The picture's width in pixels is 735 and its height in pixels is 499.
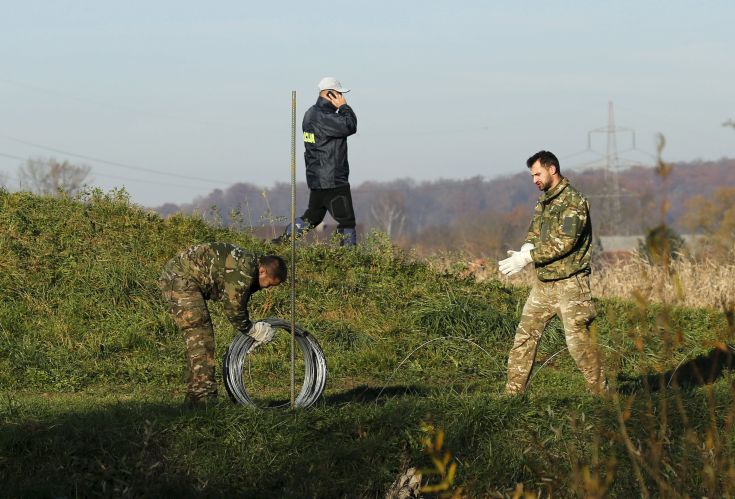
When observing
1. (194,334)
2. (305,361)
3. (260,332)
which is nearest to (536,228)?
(305,361)

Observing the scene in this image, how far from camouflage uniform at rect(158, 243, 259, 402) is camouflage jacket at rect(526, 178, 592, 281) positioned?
2399 millimetres

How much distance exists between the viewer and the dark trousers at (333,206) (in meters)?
15.8

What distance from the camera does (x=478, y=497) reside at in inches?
295

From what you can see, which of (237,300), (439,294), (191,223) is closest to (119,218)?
(191,223)

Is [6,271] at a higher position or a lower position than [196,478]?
higher

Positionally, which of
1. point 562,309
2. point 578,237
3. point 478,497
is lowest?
point 478,497

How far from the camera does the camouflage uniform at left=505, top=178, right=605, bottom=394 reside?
355 inches

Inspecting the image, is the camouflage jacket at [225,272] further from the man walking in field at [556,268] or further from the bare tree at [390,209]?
the bare tree at [390,209]

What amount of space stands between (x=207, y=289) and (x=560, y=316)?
2.97 meters

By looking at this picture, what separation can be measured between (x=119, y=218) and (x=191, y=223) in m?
1.03

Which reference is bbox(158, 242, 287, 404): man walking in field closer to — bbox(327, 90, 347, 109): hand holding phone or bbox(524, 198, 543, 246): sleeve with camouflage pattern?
bbox(524, 198, 543, 246): sleeve with camouflage pattern

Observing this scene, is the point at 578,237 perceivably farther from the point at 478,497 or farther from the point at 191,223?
the point at 191,223

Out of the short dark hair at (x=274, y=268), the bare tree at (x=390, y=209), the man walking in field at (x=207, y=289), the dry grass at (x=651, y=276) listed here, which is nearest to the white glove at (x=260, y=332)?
the man walking in field at (x=207, y=289)

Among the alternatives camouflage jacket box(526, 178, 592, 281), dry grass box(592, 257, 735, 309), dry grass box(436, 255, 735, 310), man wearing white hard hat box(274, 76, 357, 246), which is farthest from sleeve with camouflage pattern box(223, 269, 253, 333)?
dry grass box(592, 257, 735, 309)
